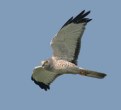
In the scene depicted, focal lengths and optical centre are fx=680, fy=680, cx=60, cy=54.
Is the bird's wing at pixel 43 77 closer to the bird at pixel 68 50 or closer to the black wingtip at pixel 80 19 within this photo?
the bird at pixel 68 50

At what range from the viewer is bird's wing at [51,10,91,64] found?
19016 millimetres

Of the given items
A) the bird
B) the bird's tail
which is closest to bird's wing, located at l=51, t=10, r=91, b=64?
the bird

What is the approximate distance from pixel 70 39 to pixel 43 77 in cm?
190

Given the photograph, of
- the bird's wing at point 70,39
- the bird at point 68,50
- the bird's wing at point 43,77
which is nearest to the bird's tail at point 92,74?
the bird at point 68,50

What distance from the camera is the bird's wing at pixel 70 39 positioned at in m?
19.0

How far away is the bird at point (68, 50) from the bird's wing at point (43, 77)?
8 centimetres

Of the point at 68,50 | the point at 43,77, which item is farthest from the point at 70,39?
the point at 43,77

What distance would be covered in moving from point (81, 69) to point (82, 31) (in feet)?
3.80

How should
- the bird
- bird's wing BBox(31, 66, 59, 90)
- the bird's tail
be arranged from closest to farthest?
the bird's tail
the bird
bird's wing BBox(31, 66, 59, 90)

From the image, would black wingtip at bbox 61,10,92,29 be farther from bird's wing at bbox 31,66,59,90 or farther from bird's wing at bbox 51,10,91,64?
bird's wing at bbox 31,66,59,90

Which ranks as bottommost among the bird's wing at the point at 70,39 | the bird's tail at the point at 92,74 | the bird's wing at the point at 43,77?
the bird's wing at the point at 43,77

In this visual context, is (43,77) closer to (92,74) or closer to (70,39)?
(70,39)

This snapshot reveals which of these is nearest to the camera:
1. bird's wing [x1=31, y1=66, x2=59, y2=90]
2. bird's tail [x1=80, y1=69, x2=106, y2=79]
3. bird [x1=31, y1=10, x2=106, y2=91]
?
bird's tail [x1=80, y1=69, x2=106, y2=79]

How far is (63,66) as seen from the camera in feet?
63.0
